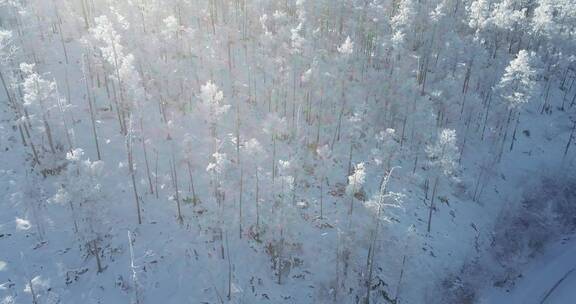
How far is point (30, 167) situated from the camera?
50688 mm

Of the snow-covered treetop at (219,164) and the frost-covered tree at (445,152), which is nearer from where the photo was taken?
the snow-covered treetop at (219,164)

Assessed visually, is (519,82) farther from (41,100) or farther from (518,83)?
(41,100)

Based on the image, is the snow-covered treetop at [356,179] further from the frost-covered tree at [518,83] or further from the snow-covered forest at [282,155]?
the frost-covered tree at [518,83]

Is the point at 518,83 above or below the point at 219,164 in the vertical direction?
above

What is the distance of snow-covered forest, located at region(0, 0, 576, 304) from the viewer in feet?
148

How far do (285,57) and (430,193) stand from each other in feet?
97.7

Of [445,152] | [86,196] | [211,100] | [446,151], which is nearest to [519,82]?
[446,151]

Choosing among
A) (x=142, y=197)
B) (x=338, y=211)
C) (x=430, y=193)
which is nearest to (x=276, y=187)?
(x=338, y=211)

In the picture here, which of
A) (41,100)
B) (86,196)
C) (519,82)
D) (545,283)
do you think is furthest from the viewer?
(519,82)

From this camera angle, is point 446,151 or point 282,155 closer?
point 446,151

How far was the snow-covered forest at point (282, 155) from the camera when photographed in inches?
1779

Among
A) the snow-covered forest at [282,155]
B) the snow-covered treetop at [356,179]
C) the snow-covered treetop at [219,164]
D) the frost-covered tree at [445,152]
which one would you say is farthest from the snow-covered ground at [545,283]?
the snow-covered treetop at [219,164]

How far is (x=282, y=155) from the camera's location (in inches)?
2349

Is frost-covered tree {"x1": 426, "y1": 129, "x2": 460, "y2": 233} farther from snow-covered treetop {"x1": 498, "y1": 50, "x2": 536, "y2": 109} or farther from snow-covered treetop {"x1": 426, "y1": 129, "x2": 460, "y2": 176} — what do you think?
snow-covered treetop {"x1": 498, "y1": 50, "x2": 536, "y2": 109}
